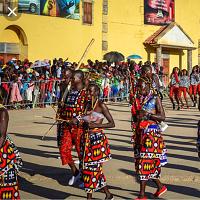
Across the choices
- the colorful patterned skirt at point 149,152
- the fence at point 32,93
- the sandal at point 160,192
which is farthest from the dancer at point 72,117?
the fence at point 32,93

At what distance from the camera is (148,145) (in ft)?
22.0

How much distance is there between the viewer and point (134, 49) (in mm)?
32281

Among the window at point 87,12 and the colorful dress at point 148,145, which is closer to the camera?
the colorful dress at point 148,145

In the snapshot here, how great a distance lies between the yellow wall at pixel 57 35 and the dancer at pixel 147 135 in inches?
721

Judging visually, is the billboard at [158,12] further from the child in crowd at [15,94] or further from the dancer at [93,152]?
the dancer at [93,152]

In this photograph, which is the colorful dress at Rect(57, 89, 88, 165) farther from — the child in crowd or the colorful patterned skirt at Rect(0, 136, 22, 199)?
the child in crowd

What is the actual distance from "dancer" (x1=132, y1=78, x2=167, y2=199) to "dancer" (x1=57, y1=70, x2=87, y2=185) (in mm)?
1079

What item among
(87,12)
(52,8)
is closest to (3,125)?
(52,8)

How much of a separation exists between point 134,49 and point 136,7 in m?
2.66

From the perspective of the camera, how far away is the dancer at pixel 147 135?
672 centimetres

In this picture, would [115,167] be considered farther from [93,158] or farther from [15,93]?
[15,93]

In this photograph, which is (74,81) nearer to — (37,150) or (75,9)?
(37,150)

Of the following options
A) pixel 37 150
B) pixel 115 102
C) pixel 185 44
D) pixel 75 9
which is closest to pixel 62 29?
pixel 75 9

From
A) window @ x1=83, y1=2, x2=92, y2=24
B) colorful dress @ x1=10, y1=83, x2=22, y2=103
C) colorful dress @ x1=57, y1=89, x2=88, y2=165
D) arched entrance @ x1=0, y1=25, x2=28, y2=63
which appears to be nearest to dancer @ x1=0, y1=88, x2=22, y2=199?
colorful dress @ x1=57, y1=89, x2=88, y2=165
